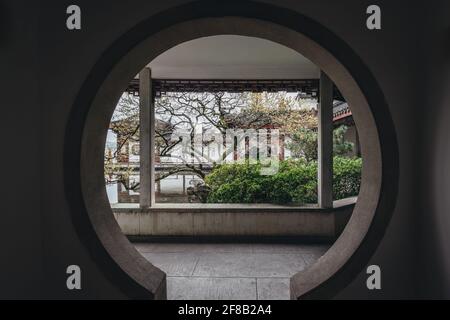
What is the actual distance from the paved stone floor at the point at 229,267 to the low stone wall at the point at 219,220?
0.34 m

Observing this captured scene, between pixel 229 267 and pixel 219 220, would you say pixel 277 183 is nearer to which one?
pixel 219 220

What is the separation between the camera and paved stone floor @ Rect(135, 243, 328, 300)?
3869 millimetres

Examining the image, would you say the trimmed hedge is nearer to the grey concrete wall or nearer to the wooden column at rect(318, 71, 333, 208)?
the wooden column at rect(318, 71, 333, 208)

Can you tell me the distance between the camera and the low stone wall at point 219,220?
20.5 ft
